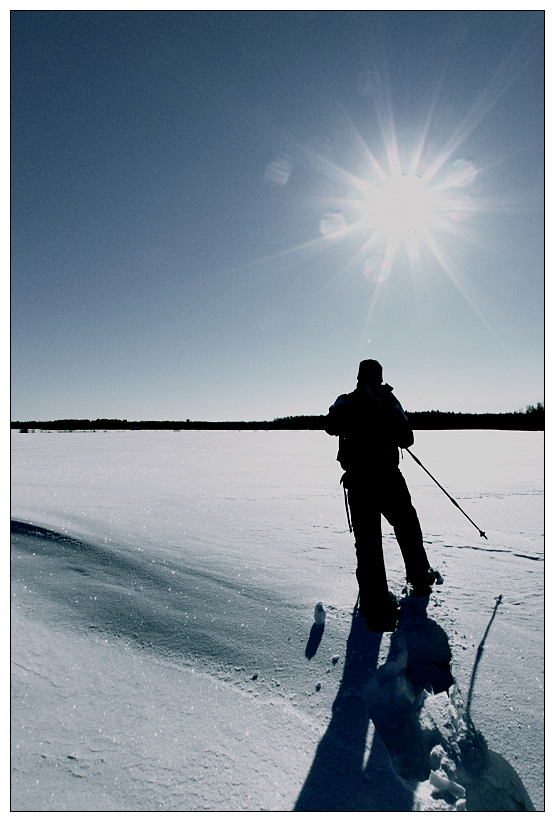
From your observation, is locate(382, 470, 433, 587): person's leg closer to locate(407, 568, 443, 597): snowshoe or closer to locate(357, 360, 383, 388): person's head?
locate(407, 568, 443, 597): snowshoe

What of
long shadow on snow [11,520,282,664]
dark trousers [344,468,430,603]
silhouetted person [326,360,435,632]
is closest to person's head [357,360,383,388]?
silhouetted person [326,360,435,632]

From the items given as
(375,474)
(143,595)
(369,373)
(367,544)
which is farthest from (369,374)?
(143,595)

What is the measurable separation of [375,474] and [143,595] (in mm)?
1957

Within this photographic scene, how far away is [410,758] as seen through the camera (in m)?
1.48

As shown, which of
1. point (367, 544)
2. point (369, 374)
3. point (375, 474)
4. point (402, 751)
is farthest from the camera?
point (369, 374)

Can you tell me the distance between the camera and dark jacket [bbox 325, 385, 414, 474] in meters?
2.67

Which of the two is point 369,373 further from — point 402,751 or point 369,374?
point 402,751

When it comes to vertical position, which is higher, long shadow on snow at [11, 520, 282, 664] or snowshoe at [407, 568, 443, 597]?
snowshoe at [407, 568, 443, 597]

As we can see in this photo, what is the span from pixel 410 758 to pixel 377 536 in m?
1.20

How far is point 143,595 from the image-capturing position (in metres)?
2.70

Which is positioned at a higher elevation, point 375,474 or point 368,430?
point 368,430

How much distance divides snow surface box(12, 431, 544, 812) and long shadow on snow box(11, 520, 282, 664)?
0.05 ft

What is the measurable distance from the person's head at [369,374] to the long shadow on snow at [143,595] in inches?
71.6

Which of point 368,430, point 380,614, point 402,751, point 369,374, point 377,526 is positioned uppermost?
point 369,374
